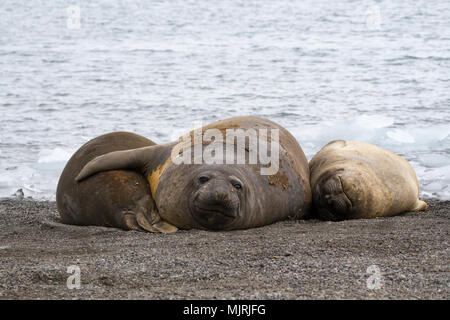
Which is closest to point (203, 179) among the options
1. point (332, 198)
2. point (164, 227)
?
point (164, 227)

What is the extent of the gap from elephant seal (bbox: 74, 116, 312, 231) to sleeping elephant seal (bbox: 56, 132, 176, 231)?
74mm

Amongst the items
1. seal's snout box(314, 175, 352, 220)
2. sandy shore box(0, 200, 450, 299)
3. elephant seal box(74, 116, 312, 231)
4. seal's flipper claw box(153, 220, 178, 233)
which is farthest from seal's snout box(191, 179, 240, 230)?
seal's snout box(314, 175, 352, 220)

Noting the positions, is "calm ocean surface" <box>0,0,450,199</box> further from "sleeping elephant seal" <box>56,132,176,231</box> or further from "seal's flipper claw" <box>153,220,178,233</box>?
"seal's flipper claw" <box>153,220,178,233</box>

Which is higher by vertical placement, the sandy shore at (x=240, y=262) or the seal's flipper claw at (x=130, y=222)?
the sandy shore at (x=240, y=262)

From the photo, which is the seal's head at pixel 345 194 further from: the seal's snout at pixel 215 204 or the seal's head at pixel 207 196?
the seal's snout at pixel 215 204

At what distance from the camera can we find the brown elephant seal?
5938 mm

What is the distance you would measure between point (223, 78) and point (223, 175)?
14352mm

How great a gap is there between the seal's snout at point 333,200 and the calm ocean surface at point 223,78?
292 centimetres

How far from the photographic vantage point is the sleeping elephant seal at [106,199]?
5863mm

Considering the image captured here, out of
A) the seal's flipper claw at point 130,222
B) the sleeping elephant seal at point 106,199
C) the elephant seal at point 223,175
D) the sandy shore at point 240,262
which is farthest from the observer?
the sleeping elephant seal at point 106,199

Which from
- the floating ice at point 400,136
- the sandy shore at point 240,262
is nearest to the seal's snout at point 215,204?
the sandy shore at point 240,262

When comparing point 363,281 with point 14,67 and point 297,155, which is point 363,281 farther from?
point 14,67

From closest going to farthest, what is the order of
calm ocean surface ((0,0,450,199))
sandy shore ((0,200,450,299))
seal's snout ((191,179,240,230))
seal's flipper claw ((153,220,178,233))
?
sandy shore ((0,200,450,299)) → seal's snout ((191,179,240,230)) → seal's flipper claw ((153,220,178,233)) → calm ocean surface ((0,0,450,199))
